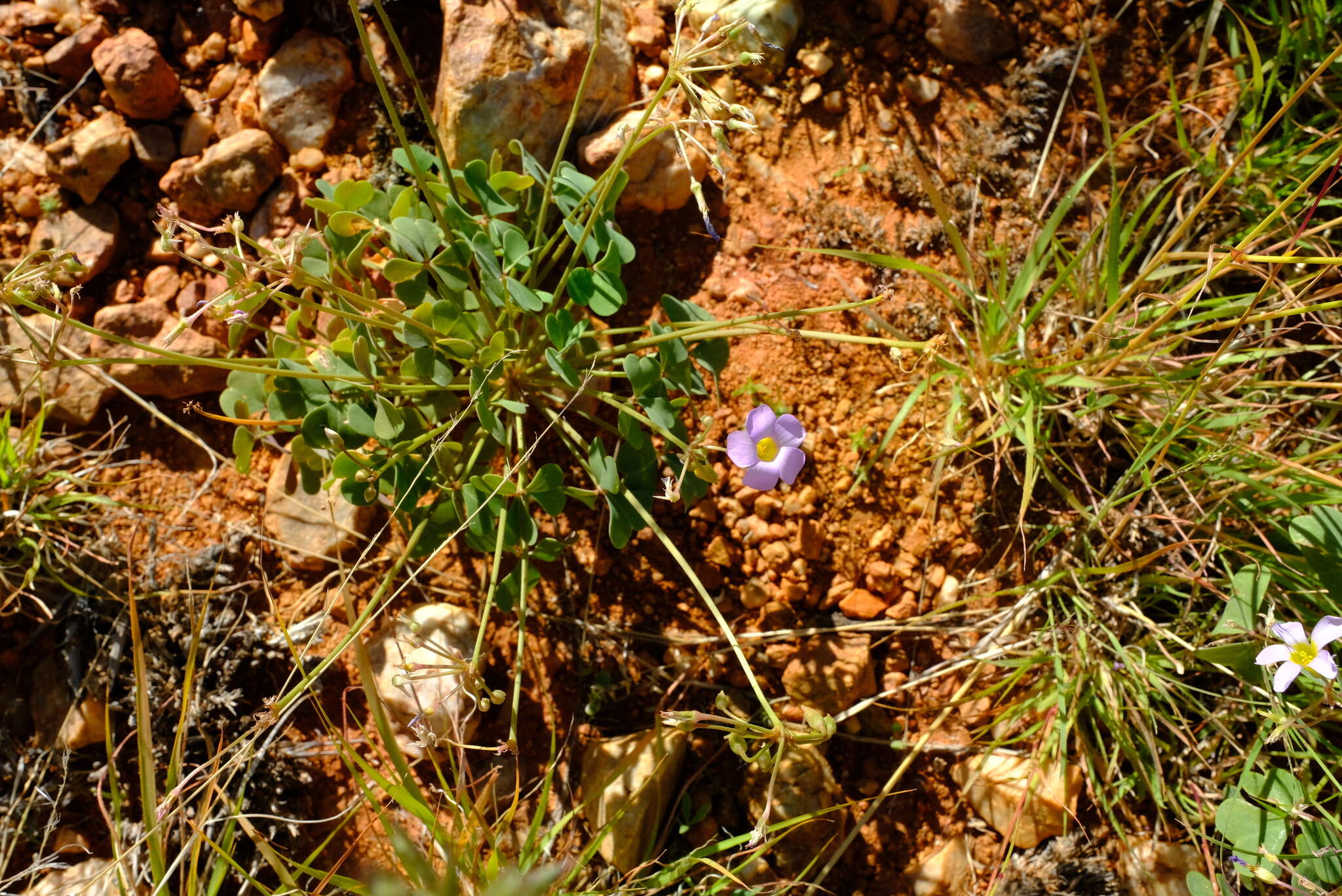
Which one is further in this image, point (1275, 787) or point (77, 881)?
point (77, 881)

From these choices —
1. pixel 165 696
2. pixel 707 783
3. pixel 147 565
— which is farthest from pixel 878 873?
pixel 147 565

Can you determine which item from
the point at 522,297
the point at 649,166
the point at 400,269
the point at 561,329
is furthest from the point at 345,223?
the point at 649,166

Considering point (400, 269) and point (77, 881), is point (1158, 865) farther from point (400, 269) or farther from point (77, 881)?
point (77, 881)

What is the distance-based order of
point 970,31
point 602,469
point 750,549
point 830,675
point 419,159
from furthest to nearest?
point 970,31
point 750,549
point 830,675
point 419,159
point 602,469

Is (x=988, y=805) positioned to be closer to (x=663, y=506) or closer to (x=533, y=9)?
(x=663, y=506)

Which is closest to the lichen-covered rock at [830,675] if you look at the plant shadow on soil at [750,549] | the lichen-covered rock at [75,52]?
the plant shadow on soil at [750,549]
